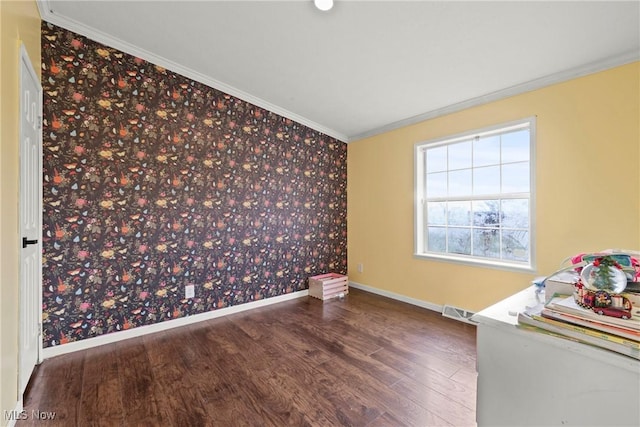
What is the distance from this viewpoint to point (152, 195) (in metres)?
2.67

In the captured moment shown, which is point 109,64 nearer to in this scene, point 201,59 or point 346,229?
point 201,59

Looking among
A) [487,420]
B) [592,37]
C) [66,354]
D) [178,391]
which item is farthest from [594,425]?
[66,354]

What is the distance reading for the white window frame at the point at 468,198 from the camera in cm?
250

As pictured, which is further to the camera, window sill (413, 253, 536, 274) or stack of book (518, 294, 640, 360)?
window sill (413, 253, 536, 274)

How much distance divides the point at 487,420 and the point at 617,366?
43 cm

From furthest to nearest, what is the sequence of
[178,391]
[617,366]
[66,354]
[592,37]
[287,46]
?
1. [287,46]
2. [66,354]
3. [592,37]
4. [178,391]
5. [617,366]

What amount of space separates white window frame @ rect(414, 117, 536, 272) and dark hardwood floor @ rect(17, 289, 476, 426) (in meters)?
0.70

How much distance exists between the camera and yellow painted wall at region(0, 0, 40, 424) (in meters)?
1.32

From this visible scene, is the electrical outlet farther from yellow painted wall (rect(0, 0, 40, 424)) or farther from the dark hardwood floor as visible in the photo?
yellow painted wall (rect(0, 0, 40, 424))

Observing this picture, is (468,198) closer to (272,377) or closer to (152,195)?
(272,377)

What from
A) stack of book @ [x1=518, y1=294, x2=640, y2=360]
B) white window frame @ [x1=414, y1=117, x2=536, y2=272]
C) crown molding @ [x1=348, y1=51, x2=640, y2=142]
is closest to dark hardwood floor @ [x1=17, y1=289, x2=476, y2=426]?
white window frame @ [x1=414, y1=117, x2=536, y2=272]

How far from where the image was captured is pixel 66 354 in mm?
2225

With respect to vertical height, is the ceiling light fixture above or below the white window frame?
above

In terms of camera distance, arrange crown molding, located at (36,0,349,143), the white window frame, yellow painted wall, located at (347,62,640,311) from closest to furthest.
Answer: yellow painted wall, located at (347,62,640,311)
crown molding, located at (36,0,349,143)
the white window frame
